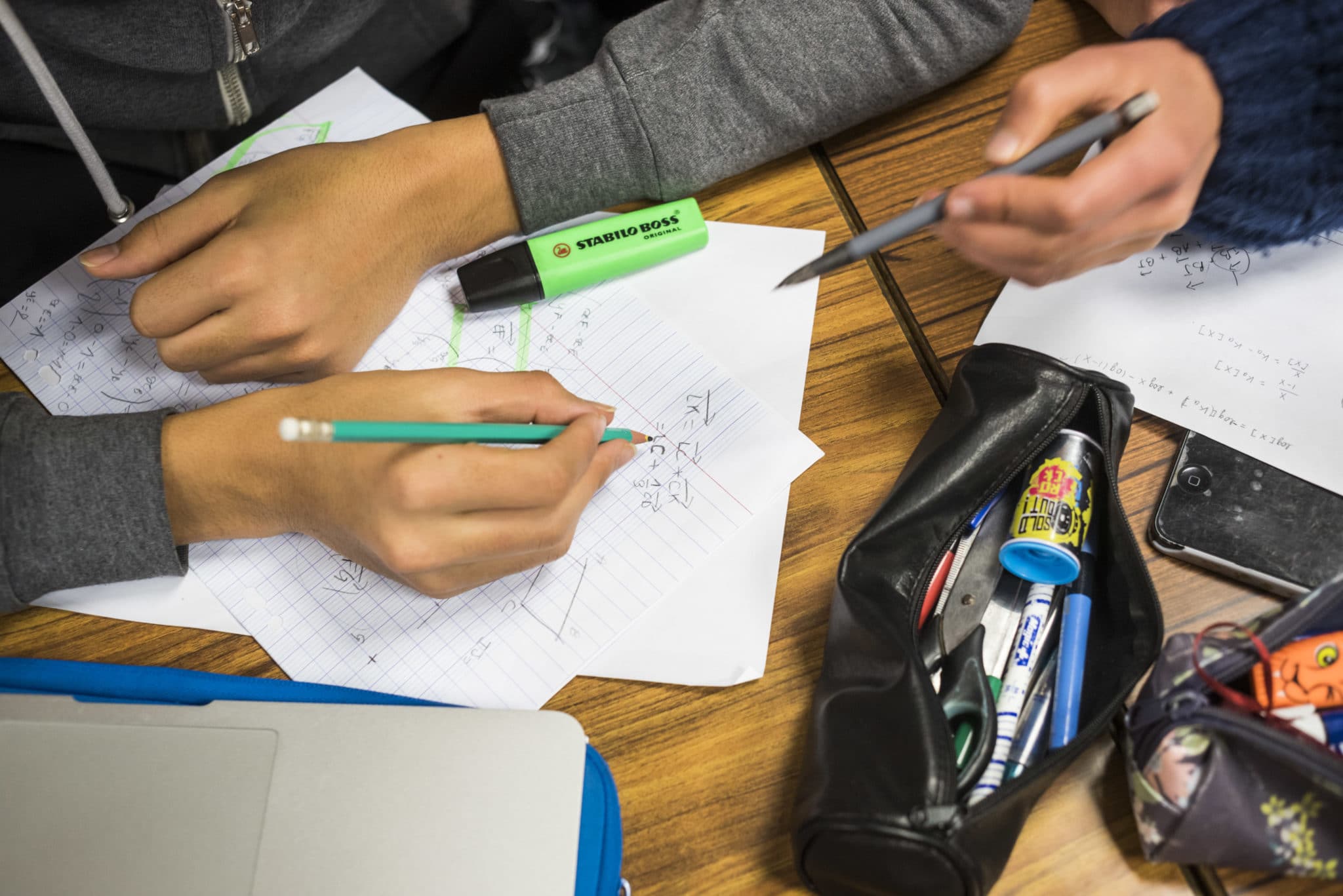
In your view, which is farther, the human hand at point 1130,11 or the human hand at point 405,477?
the human hand at point 1130,11

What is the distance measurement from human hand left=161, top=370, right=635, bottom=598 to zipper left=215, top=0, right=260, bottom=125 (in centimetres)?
32

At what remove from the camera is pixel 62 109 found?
595 millimetres

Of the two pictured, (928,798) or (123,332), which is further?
(123,332)

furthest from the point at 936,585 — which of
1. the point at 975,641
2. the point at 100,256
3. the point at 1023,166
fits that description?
the point at 100,256

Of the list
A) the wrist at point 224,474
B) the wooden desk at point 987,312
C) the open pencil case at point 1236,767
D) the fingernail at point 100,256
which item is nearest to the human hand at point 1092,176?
the wooden desk at point 987,312

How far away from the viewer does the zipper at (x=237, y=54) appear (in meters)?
0.68

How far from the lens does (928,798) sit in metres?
0.45

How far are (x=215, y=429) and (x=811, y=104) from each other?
0.49m

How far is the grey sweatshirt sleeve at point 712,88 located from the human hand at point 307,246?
0.14 feet

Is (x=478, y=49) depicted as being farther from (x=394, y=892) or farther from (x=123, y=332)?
(x=394, y=892)

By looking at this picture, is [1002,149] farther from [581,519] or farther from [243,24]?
[243,24]

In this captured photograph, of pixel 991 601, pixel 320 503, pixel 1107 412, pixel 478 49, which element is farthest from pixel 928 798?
pixel 478 49

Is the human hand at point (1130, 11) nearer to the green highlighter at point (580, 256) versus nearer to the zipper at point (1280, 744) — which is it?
the green highlighter at point (580, 256)

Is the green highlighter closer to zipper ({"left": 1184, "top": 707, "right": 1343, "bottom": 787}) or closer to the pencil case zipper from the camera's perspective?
the pencil case zipper
